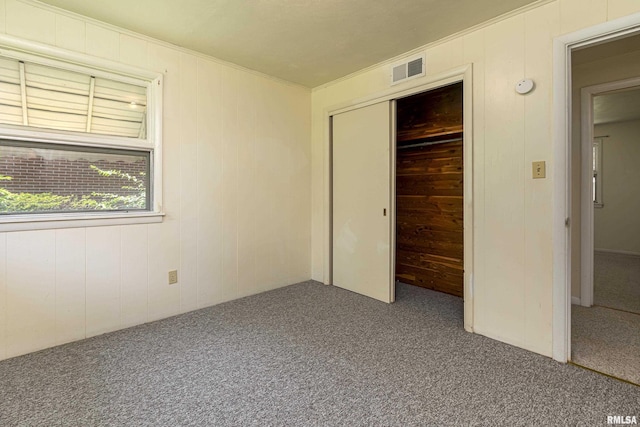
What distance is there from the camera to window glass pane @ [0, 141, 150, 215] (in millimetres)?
2055

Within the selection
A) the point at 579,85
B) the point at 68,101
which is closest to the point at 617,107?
the point at 579,85

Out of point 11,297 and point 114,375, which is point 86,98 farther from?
point 114,375

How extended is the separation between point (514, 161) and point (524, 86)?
0.51m

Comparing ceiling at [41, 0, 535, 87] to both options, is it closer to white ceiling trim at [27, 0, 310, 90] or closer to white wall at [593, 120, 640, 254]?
white ceiling trim at [27, 0, 310, 90]

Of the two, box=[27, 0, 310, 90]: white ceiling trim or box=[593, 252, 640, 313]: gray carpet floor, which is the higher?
box=[27, 0, 310, 90]: white ceiling trim

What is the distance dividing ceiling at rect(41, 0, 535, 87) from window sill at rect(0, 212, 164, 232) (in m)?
1.46

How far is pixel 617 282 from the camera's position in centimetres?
372

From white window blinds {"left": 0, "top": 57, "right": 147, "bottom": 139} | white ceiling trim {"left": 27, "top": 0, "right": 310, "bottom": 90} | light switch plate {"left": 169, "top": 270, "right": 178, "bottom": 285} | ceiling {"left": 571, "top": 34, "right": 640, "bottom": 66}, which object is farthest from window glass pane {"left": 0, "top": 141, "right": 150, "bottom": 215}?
ceiling {"left": 571, "top": 34, "right": 640, "bottom": 66}

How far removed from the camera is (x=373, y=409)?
1.53m

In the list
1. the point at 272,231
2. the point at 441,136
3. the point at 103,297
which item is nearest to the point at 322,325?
the point at 272,231

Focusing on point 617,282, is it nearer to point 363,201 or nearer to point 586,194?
point 586,194

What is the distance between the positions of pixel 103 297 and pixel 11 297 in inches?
20.1

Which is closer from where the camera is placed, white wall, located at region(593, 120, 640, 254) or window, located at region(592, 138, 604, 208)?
white wall, located at region(593, 120, 640, 254)

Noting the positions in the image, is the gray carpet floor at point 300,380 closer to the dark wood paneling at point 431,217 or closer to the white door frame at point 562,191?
the white door frame at point 562,191
